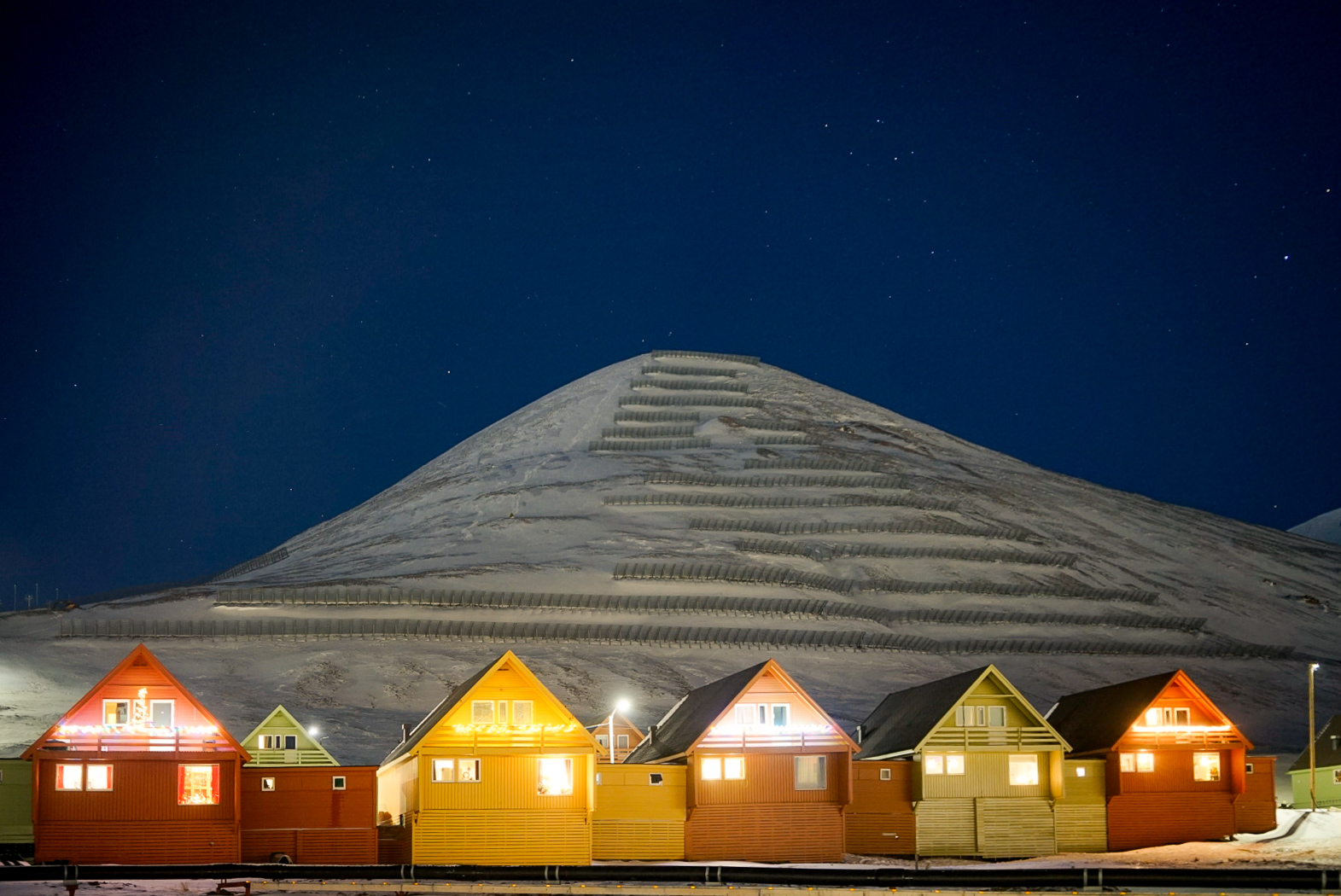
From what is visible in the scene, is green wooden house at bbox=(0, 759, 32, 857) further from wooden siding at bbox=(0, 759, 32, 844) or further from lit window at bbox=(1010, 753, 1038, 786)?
lit window at bbox=(1010, 753, 1038, 786)

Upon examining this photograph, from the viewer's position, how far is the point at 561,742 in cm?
4450

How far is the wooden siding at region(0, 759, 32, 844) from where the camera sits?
44375mm

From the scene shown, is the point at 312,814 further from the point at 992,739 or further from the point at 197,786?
the point at 992,739

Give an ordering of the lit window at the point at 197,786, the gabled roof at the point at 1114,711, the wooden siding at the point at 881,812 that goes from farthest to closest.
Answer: the gabled roof at the point at 1114,711 → the wooden siding at the point at 881,812 → the lit window at the point at 197,786

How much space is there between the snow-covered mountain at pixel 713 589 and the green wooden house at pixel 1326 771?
770 inches

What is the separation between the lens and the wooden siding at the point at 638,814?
1791 inches

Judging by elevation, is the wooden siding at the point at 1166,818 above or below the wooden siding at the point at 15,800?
below

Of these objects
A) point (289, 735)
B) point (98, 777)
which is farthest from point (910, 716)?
point (98, 777)

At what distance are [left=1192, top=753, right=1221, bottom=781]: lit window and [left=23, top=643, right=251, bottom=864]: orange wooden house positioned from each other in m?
30.3

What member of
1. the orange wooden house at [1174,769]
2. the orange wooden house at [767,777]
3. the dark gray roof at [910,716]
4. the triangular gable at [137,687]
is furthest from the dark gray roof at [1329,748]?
the triangular gable at [137,687]

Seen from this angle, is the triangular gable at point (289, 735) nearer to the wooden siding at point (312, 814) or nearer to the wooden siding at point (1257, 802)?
the wooden siding at point (312, 814)

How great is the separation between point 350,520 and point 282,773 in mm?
98226

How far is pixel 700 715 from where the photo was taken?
158ft

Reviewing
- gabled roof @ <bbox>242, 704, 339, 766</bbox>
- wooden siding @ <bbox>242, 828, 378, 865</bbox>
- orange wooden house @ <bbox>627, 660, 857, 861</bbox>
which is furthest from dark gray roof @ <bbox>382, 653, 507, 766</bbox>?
orange wooden house @ <bbox>627, 660, 857, 861</bbox>
